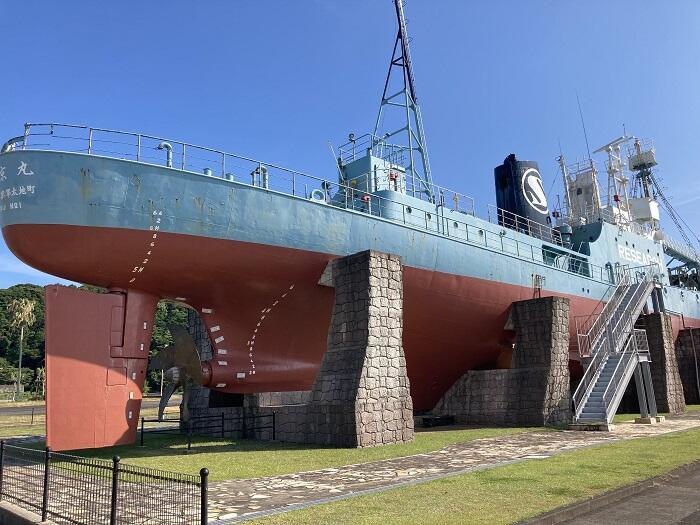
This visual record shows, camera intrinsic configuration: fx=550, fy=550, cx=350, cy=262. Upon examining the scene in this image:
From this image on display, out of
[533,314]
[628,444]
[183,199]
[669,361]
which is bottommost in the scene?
[628,444]

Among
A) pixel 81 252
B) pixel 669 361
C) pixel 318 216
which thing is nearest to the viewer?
pixel 81 252

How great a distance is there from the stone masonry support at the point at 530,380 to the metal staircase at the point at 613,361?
2.70 ft

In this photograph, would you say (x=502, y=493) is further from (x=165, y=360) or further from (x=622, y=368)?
(x=622, y=368)

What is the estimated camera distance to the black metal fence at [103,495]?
6138 mm

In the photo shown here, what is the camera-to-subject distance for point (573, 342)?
909 inches

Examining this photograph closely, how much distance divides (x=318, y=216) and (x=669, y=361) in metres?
17.3

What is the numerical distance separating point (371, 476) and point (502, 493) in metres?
2.42

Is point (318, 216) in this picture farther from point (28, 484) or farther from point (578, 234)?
point (578, 234)

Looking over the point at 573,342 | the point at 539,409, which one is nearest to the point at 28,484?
the point at 539,409

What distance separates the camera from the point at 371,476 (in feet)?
30.0

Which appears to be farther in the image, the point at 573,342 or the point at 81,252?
the point at 573,342

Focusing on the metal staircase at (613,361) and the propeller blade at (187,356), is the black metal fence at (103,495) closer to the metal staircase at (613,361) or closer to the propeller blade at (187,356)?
the propeller blade at (187,356)

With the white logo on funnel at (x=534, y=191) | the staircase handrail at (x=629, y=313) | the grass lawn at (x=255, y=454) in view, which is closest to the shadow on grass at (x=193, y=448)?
the grass lawn at (x=255, y=454)

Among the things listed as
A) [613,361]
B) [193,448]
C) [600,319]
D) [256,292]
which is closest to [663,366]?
[600,319]
